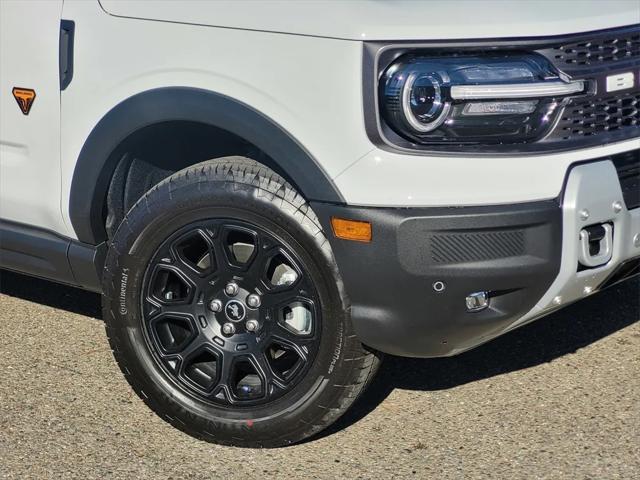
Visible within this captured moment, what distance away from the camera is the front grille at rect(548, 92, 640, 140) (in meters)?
3.26

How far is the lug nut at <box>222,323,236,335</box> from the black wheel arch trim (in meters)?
0.54

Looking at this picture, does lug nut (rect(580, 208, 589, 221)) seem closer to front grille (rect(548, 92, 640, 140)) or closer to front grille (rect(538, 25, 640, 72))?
front grille (rect(548, 92, 640, 140))

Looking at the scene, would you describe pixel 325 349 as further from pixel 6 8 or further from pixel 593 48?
pixel 6 8

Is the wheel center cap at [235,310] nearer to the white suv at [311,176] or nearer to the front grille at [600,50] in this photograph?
the white suv at [311,176]

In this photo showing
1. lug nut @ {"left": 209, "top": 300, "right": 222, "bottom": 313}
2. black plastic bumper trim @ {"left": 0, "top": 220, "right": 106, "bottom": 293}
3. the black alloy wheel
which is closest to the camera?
the black alloy wheel

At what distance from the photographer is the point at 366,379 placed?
3.53 meters

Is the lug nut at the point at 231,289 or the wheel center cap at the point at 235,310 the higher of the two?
the lug nut at the point at 231,289

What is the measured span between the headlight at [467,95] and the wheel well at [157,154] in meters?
0.58

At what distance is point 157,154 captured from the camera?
12.4ft

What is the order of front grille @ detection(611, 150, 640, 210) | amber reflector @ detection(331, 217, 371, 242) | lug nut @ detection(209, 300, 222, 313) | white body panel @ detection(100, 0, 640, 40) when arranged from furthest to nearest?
lug nut @ detection(209, 300, 222, 313), front grille @ detection(611, 150, 640, 210), amber reflector @ detection(331, 217, 371, 242), white body panel @ detection(100, 0, 640, 40)

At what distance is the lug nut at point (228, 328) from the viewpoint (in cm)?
361

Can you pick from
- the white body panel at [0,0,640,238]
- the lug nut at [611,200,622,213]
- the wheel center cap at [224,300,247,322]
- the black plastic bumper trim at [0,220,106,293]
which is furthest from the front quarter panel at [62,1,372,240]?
the lug nut at [611,200,622,213]

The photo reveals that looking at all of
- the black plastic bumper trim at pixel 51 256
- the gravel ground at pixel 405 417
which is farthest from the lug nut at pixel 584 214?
the black plastic bumper trim at pixel 51 256

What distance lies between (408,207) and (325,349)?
55 centimetres
